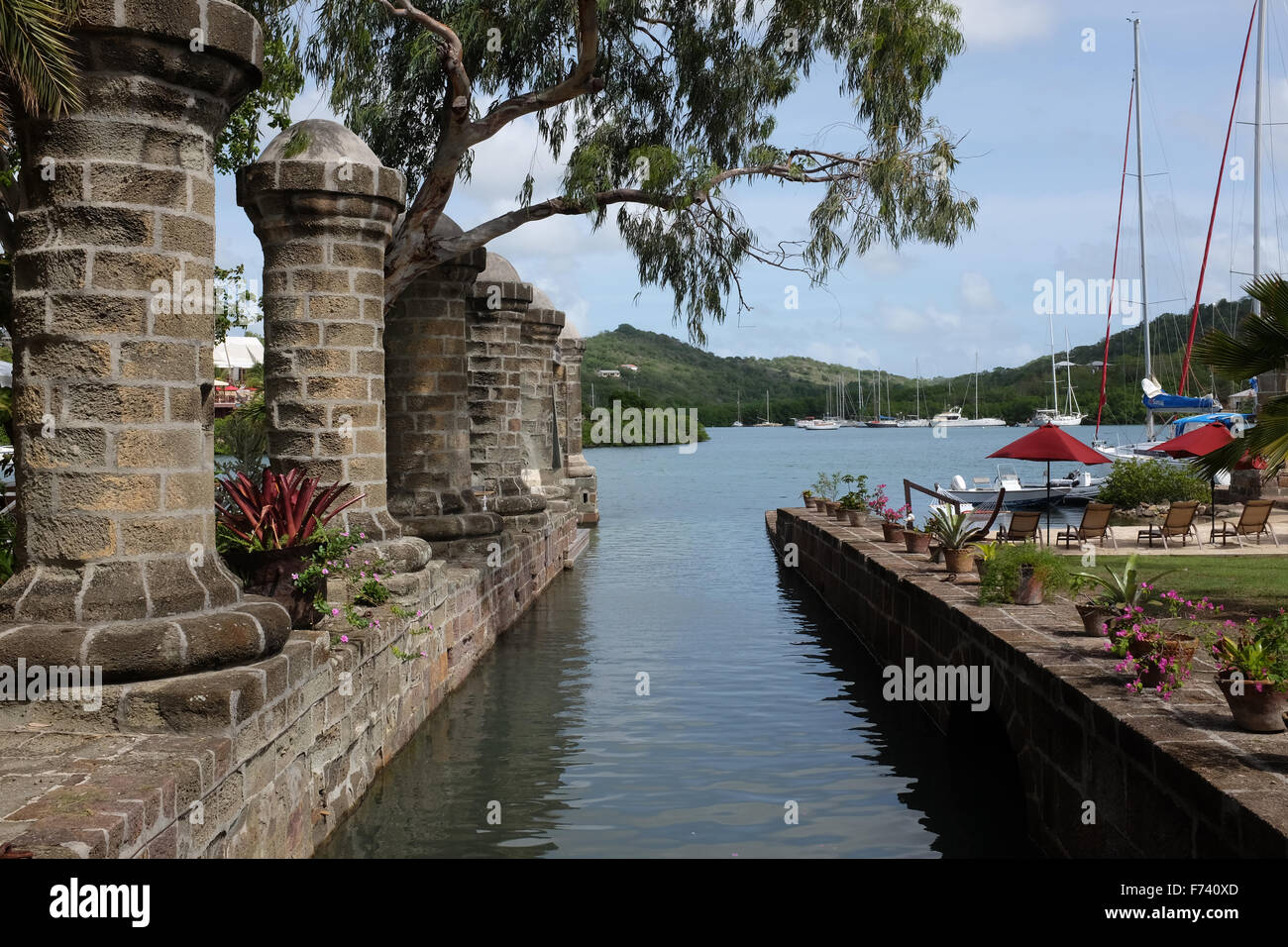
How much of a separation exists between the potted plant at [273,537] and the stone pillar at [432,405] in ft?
17.5

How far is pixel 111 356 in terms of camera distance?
580 centimetres

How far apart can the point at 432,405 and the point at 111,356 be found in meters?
7.95

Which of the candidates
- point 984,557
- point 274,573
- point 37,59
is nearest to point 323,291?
point 274,573

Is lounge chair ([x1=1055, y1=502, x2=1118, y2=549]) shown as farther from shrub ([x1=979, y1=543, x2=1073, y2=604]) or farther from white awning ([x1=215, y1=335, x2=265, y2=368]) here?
white awning ([x1=215, y1=335, x2=265, y2=368])

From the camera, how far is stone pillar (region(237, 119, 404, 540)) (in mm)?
9477

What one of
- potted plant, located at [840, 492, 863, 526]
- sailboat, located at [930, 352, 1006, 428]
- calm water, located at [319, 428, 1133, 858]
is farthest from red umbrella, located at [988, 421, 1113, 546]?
sailboat, located at [930, 352, 1006, 428]

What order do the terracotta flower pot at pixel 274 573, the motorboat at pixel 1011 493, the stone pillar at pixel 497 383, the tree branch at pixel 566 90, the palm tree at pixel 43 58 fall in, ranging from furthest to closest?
the motorboat at pixel 1011 493 < the stone pillar at pixel 497 383 < the tree branch at pixel 566 90 < the terracotta flower pot at pixel 274 573 < the palm tree at pixel 43 58

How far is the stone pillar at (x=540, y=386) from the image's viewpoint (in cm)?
2358

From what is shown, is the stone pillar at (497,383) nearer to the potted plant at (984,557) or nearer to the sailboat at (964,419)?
the potted plant at (984,557)

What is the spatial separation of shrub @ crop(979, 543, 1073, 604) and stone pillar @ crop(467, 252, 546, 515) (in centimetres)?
1032

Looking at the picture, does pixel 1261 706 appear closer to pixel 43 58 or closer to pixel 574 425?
pixel 43 58

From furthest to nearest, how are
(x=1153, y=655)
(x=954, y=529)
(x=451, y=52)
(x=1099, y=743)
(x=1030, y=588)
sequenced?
(x=451, y=52)
(x=954, y=529)
(x=1030, y=588)
(x=1153, y=655)
(x=1099, y=743)

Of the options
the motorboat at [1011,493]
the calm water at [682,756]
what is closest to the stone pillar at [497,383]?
the calm water at [682,756]
